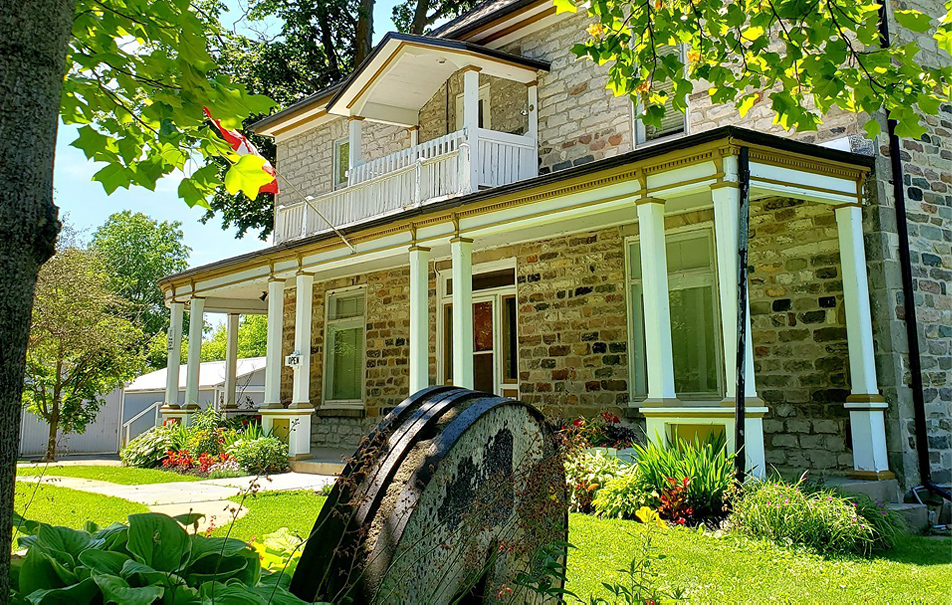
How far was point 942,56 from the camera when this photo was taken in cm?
966

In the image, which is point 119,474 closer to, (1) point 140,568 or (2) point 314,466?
(2) point 314,466

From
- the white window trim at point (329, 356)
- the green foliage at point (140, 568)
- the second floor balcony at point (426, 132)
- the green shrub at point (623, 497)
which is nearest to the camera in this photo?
the green foliage at point (140, 568)

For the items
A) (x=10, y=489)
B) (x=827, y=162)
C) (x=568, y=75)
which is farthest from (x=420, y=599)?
(x=568, y=75)

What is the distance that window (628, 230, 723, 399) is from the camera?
959 centimetres

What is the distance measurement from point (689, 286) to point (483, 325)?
4001mm

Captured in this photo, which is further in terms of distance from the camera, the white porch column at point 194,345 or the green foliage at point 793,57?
the white porch column at point 194,345

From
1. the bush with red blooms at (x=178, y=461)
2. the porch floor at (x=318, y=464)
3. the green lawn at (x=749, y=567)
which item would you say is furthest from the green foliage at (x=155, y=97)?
the bush with red blooms at (x=178, y=461)

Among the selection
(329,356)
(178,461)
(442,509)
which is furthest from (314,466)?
(442,509)

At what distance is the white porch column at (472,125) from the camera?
10.5 m

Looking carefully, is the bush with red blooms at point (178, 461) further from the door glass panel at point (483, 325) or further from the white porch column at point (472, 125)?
the white porch column at point (472, 125)

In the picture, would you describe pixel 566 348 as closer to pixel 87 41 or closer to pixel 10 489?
pixel 87 41

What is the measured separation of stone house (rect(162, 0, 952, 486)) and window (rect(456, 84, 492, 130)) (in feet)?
0.12

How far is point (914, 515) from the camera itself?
7.42 meters

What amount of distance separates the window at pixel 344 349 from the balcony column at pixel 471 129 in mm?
5256
